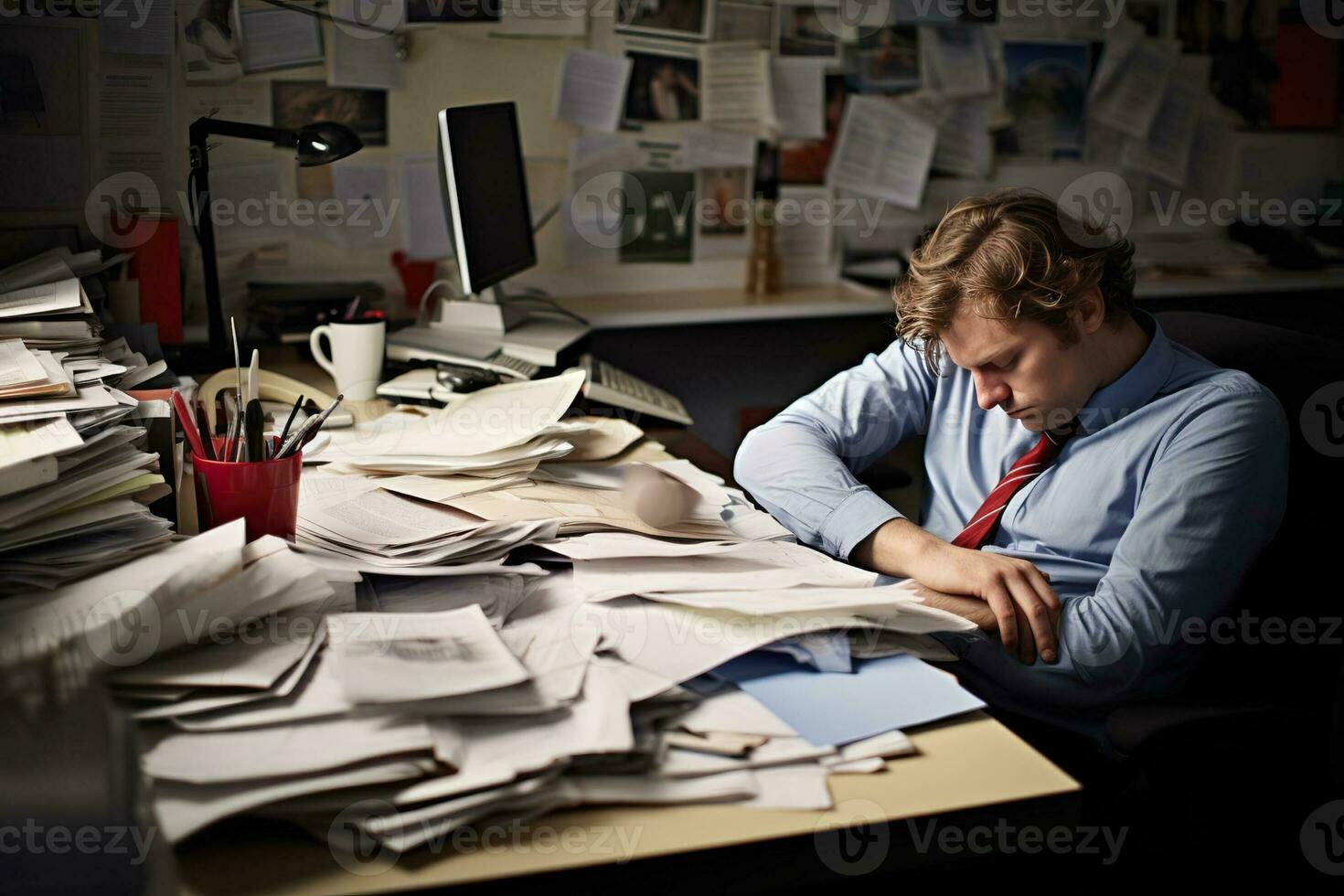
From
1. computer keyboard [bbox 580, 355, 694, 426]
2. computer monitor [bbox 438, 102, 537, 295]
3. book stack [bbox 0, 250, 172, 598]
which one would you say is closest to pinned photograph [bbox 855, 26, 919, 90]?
computer monitor [bbox 438, 102, 537, 295]

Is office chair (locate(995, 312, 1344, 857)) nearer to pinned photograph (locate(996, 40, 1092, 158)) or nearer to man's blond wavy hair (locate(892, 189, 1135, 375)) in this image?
man's blond wavy hair (locate(892, 189, 1135, 375))

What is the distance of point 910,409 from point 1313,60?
2.42m

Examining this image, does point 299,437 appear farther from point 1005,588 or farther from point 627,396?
point 627,396

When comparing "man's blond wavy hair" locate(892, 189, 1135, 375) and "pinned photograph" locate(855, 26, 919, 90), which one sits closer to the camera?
"man's blond wavy hair" locate(892, 189, 1135, 375)

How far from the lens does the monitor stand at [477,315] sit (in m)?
2.15

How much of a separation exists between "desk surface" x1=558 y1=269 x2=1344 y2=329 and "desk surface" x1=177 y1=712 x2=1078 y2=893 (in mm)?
1764

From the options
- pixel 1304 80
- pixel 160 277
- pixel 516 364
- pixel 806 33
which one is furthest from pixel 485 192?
pixel 1304 80

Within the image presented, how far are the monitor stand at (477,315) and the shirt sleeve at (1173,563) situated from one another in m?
1.18

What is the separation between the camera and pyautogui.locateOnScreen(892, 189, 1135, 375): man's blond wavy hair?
129 cm

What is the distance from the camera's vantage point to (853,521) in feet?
4.42

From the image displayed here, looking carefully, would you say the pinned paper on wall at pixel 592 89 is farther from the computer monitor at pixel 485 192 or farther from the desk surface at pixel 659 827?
the desk surface at pixel 659 827

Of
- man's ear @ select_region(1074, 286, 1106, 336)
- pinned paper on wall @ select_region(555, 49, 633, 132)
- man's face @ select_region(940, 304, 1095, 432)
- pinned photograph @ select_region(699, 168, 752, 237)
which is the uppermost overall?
pinned paper on wall @ select_region(555, 49, 633, 132)

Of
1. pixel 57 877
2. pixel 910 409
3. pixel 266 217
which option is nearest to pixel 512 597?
pixel 57 877

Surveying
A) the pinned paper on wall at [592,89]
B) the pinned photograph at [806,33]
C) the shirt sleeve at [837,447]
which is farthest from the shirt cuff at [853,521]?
the pinned photograph at [806,33]
